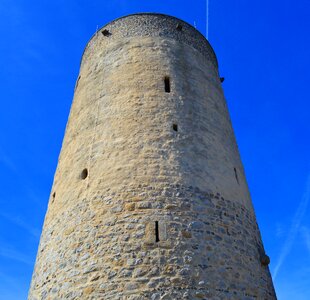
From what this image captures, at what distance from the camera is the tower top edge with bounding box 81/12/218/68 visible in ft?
34.4

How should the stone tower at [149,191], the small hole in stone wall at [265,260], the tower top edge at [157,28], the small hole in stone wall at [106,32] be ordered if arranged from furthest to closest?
the small hole in stone wall at [106,32] < the tower top edge at [157,28] < the small hole in stone wall at [265,260] < the stone tower at [149,191]

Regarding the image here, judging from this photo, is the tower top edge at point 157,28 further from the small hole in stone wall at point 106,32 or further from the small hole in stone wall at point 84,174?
the small hole in stone wall at point 84,174

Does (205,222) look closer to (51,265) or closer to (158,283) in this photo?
(158,283)

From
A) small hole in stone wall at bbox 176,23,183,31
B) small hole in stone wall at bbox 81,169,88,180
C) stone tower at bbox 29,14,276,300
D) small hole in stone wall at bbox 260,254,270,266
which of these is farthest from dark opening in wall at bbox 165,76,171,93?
small hole in stone wall at bbox 260,254,270,266

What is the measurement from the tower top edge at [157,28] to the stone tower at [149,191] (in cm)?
6

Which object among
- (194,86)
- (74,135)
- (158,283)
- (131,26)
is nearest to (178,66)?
(194,86)

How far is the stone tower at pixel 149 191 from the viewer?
655cm

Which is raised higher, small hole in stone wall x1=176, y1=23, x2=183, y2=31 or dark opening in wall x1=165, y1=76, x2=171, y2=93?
small hole in stone wall x1=176, y1=23, x2=183, y2=31

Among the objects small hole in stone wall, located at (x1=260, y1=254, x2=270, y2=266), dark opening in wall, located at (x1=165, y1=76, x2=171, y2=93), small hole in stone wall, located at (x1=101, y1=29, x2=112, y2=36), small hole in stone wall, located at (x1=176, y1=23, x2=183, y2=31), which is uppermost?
small hole in stone wall, located at (x1=176, y1=23, x2=183, y2=31)

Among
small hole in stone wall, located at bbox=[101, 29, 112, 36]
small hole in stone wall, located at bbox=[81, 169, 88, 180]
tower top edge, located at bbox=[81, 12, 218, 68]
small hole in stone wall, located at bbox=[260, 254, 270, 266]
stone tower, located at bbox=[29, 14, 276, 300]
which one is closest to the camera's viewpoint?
stone tower, located at bbox=[29, 14, 276, 300]

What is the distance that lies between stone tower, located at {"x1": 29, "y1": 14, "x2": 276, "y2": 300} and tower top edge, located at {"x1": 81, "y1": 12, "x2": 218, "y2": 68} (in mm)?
64

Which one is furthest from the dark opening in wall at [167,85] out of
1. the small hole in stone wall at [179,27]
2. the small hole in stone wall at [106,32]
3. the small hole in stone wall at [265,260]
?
the small hole in stone wall at [265,260]

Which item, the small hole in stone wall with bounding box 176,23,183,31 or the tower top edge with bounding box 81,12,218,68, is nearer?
the tower top edge with bounding box 81,12,218,68

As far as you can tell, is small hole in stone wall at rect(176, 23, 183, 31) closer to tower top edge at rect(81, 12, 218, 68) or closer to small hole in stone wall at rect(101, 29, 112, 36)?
tower top edge at rect(81, 12, 218, 68)
